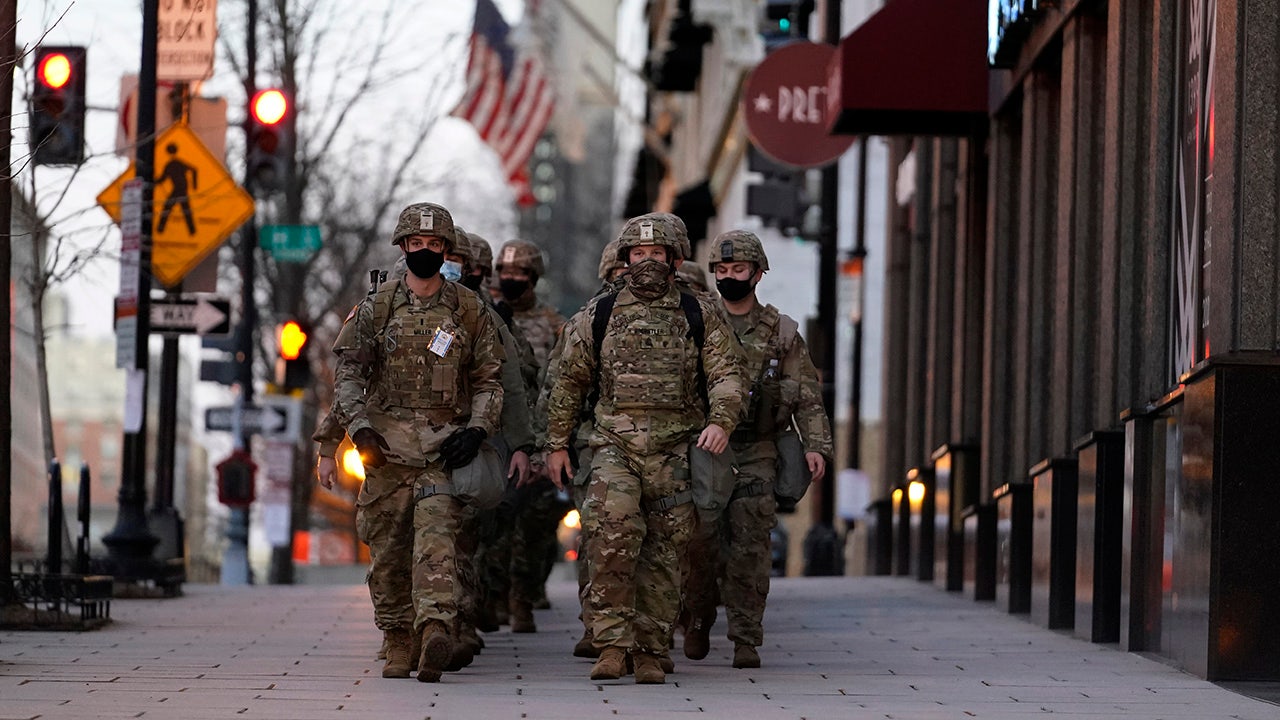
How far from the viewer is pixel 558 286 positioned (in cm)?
10388

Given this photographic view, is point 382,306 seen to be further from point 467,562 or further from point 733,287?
point 733,287

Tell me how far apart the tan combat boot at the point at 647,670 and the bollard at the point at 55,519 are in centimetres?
548

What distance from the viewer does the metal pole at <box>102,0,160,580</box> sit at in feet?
64.4

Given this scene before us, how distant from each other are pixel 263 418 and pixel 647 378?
15.8 meters

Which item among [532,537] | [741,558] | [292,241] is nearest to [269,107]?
[292,241]

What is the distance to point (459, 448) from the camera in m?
11.5

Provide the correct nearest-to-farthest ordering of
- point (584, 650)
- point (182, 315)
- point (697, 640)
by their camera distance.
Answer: point (584, 650) → point (697, 640) → point (182, 315)

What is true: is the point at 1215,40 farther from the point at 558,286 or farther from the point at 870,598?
the point at 558,286

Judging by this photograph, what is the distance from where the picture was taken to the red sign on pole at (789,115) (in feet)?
78.5

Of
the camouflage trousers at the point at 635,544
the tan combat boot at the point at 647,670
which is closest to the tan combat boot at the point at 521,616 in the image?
the camouflage trousers at the point at 635,544

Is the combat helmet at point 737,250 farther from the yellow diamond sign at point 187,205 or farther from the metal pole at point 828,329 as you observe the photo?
the metal pole at point 828,329

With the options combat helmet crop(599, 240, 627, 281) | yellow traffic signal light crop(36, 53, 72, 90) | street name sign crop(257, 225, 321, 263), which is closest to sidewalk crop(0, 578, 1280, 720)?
combat helmet crop(599, 240, 627, 281)

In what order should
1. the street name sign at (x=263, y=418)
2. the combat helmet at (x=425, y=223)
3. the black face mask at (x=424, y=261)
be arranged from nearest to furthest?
the combat helmet at (x=425, y=223) < the black face mask at (x=424, y=261) < the street name sign at (x=263, y=418)

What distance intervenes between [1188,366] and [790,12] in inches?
604
